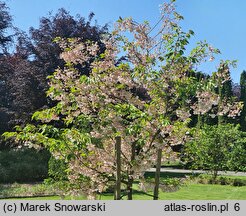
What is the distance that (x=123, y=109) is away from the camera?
4.54m

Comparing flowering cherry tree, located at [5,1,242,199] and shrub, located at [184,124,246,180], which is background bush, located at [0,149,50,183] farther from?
flowering cherry tree, located at [5,1,242,199]

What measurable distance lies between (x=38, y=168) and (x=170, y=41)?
11869 millimetres

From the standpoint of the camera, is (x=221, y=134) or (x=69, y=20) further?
(x=69, y=20)

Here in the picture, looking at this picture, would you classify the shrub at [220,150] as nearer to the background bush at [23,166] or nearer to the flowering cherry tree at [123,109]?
the background bush at [23,166]

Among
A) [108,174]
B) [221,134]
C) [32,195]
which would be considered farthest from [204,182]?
[108,174]

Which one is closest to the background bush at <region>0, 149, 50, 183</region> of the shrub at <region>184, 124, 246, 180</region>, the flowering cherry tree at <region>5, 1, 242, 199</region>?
the shrub at <region>184, 124, 246, 180</region>

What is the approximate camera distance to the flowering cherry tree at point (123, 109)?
470cm

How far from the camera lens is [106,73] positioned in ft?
16.8

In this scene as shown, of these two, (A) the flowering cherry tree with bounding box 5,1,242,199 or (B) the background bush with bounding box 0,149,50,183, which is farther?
(B) the background bush with bounding box 0,149,50,183

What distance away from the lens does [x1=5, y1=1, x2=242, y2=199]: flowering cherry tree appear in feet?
15.4

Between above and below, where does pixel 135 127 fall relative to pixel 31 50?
below

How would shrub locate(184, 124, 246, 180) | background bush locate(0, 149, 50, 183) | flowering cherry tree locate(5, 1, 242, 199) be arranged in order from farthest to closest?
shrub locate(184, 124, 246, 180)
background bush locate(0, 149, 50, 183)
flowering cherry tree locate(5, 1, 242, 199)

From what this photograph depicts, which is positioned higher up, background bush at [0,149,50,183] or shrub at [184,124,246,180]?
shrub at [184,124,246,180]

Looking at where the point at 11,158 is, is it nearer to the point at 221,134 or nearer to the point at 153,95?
the point at 221,134
